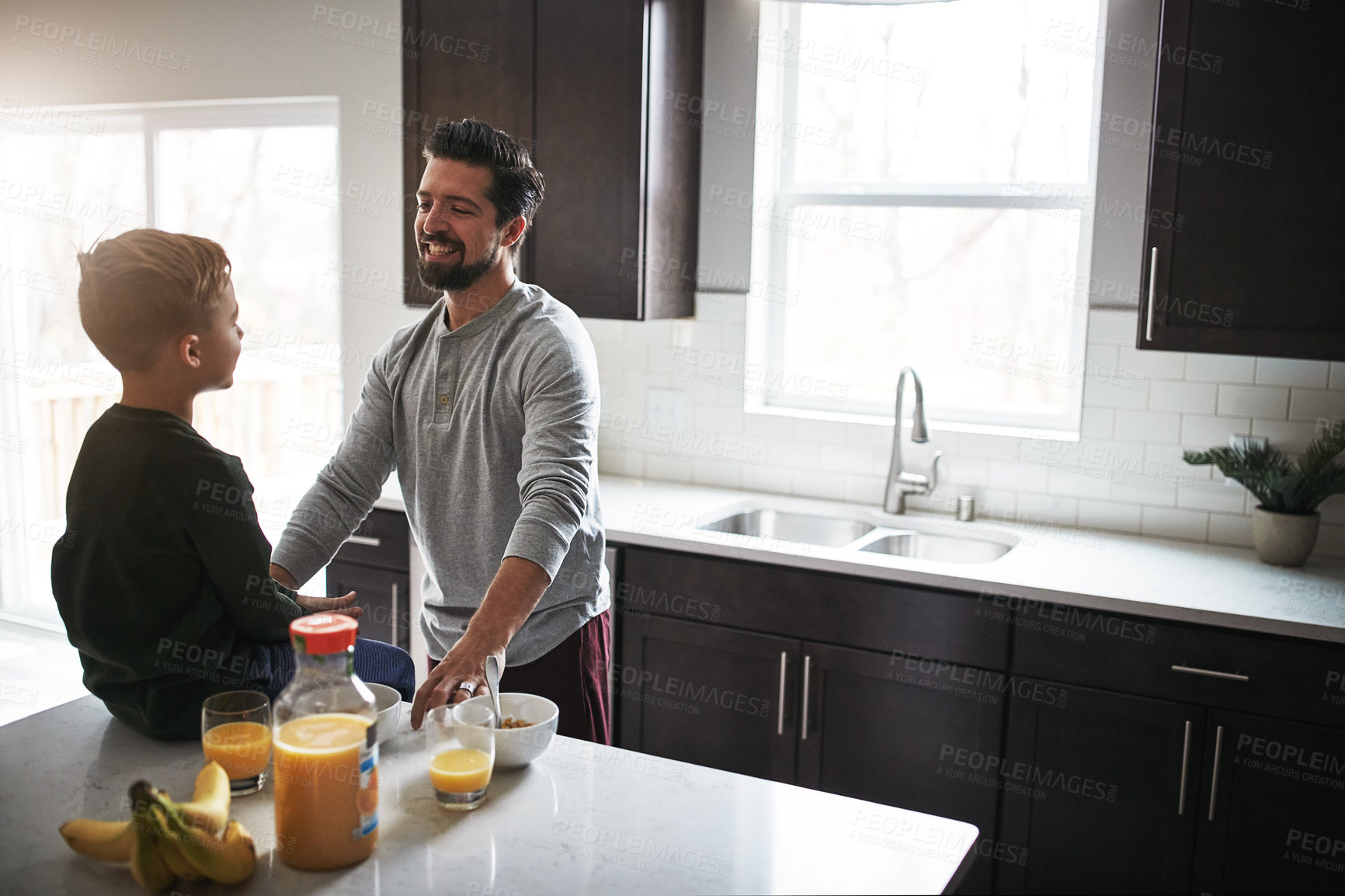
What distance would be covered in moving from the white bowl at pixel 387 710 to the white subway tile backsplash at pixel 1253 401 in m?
2.24

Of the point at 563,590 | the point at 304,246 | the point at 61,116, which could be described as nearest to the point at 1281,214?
the point at 563,590

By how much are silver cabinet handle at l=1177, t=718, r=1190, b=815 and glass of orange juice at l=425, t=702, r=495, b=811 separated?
1.67 m

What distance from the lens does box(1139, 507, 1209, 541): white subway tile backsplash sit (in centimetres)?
294

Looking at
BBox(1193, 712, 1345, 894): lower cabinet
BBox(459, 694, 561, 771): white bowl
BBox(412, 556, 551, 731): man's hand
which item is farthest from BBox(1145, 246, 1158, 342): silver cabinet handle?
BBox(459, 694, 561, 771): white bowl

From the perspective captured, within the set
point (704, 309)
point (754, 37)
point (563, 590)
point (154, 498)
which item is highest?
point (754, 37)

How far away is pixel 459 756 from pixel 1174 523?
7.41 feet

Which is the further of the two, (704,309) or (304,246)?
(304,246)

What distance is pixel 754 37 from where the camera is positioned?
3322 millimetres

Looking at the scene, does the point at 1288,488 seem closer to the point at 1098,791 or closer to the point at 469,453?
the point at 1098,791

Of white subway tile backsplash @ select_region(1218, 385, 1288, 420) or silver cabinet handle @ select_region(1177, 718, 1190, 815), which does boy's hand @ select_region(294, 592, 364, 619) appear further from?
white subway tile backsplash @ select_region(1218, 385, 1288, 420)

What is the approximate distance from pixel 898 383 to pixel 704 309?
0.71 meters

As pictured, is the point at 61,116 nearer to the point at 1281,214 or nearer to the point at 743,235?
the point at 743,235

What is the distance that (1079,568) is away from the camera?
2648mm

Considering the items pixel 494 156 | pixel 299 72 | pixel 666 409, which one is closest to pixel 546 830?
pixel 494 156
